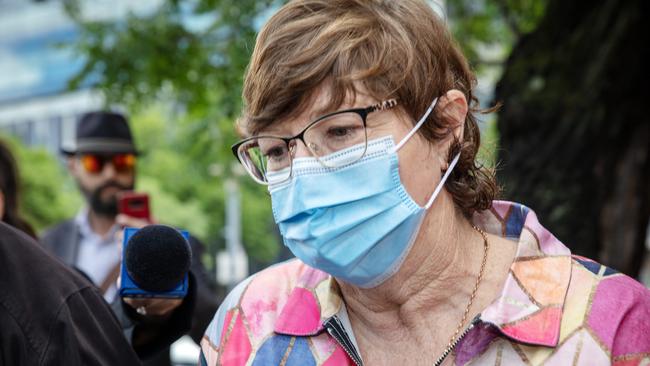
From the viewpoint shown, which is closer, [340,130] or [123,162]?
[340,130]

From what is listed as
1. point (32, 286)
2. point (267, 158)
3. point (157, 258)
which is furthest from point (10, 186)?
point (267, 158)

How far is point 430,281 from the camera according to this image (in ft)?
7.98

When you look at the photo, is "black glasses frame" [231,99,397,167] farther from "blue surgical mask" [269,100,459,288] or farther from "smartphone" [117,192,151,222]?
"smartphone" [117,192,151,222]

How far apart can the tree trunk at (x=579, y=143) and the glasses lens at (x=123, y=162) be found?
6.84ft

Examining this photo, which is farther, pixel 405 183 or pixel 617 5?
pixel 617 5

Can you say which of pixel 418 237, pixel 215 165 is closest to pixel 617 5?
pixel 418 237

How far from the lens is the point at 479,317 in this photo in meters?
2.29

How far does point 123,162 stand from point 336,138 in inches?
148

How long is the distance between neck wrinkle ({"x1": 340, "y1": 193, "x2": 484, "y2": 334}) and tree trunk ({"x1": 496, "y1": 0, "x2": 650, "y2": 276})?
109 inches

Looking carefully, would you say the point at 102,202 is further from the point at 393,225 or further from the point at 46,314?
the point at 393,225

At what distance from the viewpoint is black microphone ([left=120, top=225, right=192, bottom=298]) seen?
2.76 meters

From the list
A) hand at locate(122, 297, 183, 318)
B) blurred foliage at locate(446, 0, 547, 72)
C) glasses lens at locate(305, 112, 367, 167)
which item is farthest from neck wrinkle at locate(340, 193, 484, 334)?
blurred foliage at locate(446, 0, 547, 72)

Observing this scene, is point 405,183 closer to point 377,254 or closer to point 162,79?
point 377,254

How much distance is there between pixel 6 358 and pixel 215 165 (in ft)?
27.6
